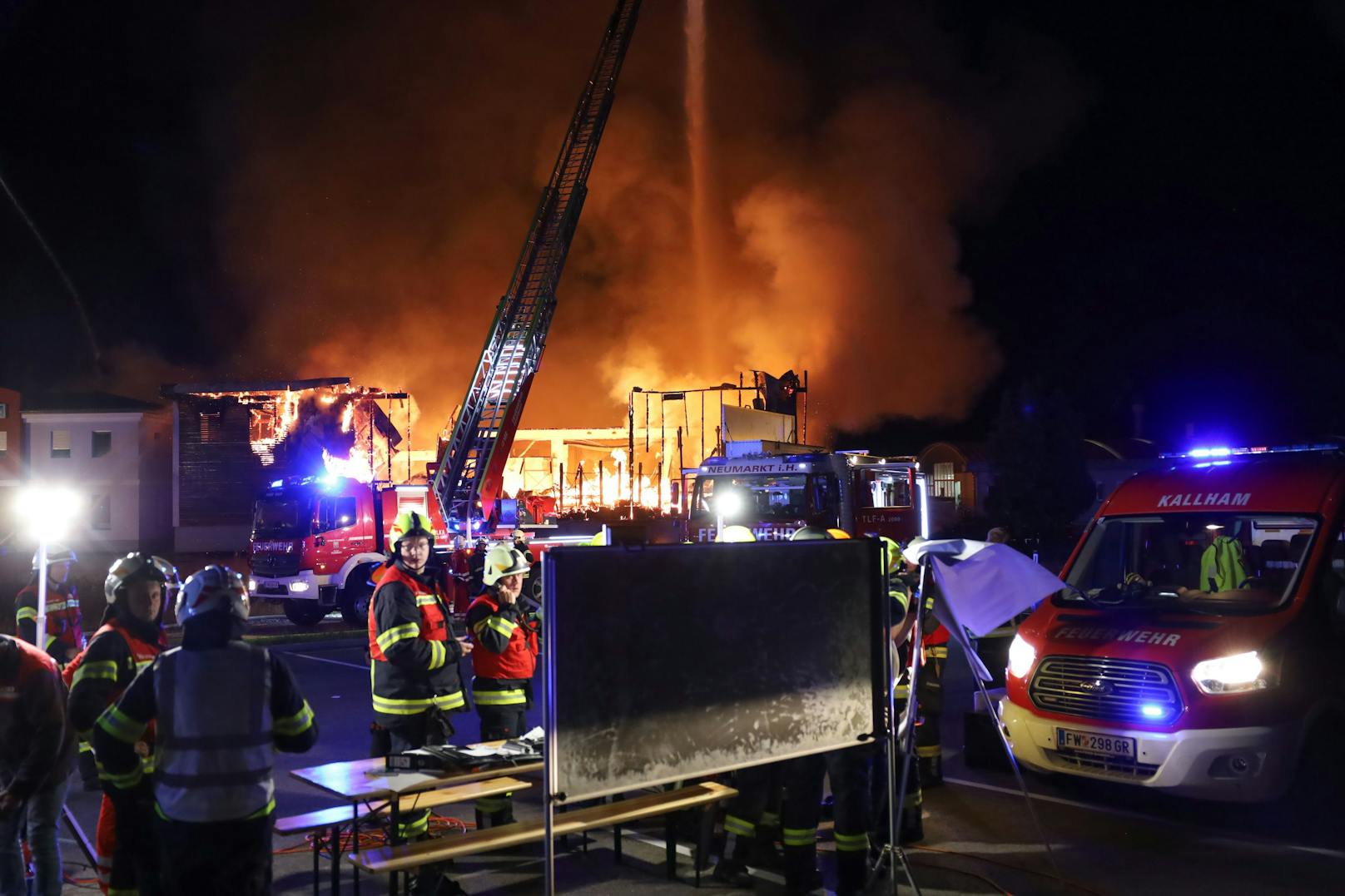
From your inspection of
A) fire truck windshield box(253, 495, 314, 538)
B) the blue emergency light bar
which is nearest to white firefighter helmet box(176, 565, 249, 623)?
the blue emergency light bar

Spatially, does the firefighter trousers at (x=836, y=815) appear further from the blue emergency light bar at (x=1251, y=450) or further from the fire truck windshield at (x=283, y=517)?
the fire truck windshield at (x=283, y=517)

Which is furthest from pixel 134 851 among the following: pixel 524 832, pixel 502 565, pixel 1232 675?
pixel 1232 675

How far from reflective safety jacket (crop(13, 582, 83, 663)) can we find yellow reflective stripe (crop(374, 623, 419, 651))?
13.2 ft

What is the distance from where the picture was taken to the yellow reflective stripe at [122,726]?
3.47 metres

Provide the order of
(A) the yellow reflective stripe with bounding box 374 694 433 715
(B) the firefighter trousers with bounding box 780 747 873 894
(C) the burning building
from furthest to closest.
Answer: (C) the burning building → (A) the yellow reflective stripe with bounding box 374 694 433 715 → (B) the firefighter trousers with bounding box 780 747 873 894

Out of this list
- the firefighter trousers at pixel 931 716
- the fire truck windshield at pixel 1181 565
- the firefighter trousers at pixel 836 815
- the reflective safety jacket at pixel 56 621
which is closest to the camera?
the firefighter trousers at pixel 836 815

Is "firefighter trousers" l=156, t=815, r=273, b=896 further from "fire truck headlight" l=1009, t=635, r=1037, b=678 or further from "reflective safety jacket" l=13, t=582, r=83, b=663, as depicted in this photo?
"reflective safety jacket" l=13, t=582, r=83, b=663

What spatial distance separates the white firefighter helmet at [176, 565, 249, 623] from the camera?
11.3ft

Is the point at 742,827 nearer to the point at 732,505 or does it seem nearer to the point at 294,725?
the point at 294,725

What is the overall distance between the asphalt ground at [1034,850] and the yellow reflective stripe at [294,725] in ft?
6.82

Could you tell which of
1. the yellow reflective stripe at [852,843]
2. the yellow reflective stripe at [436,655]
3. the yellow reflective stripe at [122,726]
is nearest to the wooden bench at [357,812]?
the yellow reflective stripe at [436,655]

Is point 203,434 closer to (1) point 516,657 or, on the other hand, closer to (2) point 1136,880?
(1) point 516,657

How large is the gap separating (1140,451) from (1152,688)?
50.3m

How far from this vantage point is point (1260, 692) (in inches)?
231
